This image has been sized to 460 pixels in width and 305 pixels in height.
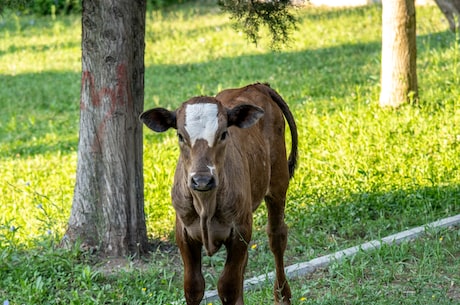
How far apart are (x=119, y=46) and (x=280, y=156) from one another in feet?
5.30

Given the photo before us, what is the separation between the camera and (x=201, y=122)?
4.91m

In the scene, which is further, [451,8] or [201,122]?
[451,8]

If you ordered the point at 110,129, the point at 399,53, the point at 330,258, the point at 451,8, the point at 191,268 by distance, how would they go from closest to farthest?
1. the point at 191,268
2. the point at 330,258
3. the point at 110,129
4. the point at 399,53
5. the point at 451,8

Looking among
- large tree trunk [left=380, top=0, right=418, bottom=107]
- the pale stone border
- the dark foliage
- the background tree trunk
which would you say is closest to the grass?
the pale stone border

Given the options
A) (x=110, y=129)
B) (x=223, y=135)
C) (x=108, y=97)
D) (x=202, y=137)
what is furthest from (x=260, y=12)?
(x=202, y=137)

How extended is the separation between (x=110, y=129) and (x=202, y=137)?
2257 mm

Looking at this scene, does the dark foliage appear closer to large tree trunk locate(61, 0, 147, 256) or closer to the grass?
large tree trunk locate(61, 0, 147, 256)

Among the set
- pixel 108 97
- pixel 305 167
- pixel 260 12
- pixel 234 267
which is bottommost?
pixel 305 167

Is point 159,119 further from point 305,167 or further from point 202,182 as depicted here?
point 305,167

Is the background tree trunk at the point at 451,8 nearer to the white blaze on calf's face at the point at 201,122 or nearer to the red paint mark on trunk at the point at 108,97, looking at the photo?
the red paint mark on trunk at the point at 108,97

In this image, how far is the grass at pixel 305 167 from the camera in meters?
6.31

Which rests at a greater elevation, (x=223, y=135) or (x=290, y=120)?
(x=223, y=135)

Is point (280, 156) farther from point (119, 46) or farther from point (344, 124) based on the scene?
point (344, 124)

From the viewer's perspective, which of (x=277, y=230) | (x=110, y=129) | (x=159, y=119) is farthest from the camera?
(x=110, y=129)
